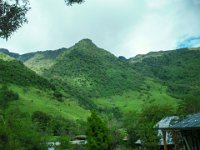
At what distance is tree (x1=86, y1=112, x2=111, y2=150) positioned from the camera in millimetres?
70875

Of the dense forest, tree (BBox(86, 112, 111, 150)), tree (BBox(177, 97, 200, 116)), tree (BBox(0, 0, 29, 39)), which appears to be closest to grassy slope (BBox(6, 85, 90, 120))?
the dense forest

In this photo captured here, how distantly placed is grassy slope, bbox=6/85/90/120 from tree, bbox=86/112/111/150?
4463 centimetres

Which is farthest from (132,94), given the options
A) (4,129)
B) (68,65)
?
(4,129)

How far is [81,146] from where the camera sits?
262 ft

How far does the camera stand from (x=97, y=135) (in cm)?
7175

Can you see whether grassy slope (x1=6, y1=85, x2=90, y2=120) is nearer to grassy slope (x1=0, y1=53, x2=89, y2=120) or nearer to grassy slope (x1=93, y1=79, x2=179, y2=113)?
grassy slope (x1=0, y1=53, x2=89, y2=120)

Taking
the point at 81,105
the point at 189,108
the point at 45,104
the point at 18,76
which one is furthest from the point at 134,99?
the point at 189,108

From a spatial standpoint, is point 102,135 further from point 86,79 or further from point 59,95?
point 86,79

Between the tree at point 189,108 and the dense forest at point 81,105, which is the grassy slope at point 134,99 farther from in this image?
the tree at point 189,108

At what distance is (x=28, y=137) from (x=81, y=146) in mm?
28101

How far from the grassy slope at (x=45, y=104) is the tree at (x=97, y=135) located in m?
44.6

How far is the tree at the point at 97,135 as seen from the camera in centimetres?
7088

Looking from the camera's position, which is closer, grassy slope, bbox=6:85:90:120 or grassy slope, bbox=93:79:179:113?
grassy slope, bbox=6:85:90:120

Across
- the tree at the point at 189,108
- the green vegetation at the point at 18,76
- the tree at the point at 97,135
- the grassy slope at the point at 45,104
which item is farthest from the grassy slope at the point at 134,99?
the tree at the point at 189,108
